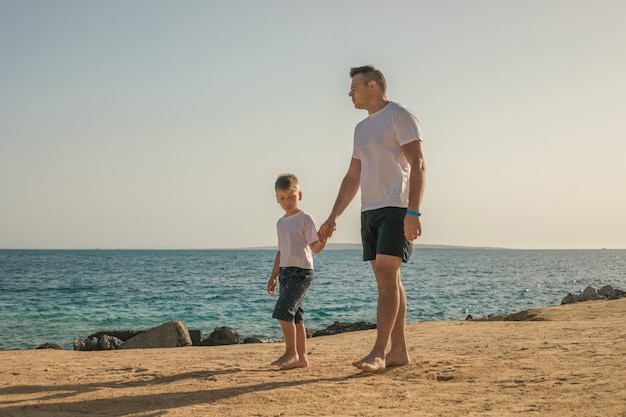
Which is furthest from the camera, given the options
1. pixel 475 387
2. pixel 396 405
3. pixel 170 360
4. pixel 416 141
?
pixel 170 360

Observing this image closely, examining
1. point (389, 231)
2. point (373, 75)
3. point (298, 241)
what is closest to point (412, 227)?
point (389, 231)

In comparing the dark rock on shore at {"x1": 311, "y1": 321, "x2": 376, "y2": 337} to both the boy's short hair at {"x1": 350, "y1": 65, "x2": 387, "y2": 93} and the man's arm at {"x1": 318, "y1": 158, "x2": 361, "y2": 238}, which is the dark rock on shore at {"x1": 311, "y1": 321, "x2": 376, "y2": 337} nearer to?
the man's arm at {"x1": 318, "y1": 158, "x2": 361, "y2": 238}

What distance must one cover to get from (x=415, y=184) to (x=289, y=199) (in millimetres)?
1503

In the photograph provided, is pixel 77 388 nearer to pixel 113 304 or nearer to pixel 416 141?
pixel 416 141

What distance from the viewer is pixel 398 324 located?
17.0 ft

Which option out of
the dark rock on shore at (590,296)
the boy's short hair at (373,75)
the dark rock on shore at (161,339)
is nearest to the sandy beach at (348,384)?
the boy's short hair at (373,75)

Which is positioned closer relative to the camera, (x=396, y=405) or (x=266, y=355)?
(x=396, y=405)

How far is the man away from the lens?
15.8ft

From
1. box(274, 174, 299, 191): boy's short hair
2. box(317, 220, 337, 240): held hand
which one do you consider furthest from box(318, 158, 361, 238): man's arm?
box(274, 174, 299, 191): boy's short hair

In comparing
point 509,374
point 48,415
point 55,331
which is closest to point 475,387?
point 509,374

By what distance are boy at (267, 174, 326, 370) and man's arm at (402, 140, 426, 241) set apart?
3.81ft

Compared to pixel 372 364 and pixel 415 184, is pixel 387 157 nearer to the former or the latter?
pixel 415 184

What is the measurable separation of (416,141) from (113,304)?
24878 millimetres

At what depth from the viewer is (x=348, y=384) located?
4.50 m
